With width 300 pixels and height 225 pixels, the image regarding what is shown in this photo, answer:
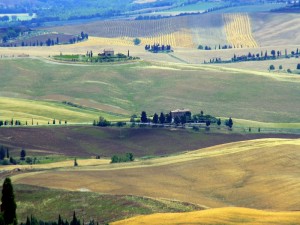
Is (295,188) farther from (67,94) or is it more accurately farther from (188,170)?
(67,94)

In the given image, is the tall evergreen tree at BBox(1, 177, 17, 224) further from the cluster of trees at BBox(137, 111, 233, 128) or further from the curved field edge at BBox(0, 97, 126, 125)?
the curved field edge at BBox(0, 97, 126, 125)

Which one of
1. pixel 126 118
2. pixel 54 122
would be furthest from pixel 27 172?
pixel 126 118

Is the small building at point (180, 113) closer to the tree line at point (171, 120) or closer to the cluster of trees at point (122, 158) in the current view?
the tree line at point (171, 120)

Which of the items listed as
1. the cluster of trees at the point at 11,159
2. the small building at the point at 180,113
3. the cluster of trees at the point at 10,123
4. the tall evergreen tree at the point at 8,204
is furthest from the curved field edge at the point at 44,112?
the tall evergreen tree at the point at 8,204

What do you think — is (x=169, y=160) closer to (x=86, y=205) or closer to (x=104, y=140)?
(x=104, y=140)

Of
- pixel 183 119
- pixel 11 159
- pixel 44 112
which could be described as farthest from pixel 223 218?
pixel 44 112

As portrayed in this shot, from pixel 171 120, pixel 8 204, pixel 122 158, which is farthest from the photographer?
pixel 171 120

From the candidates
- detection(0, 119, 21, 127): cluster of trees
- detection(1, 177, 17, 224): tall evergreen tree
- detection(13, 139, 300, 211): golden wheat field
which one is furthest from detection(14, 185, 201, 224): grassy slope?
detection(0, 119, 21, 127): cluster of trees
